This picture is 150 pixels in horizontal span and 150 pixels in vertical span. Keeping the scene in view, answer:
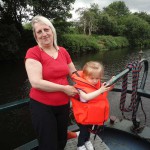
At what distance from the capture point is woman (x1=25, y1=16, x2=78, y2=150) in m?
2.05

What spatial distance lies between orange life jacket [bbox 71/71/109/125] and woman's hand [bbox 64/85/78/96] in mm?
85

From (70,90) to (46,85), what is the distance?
268mm

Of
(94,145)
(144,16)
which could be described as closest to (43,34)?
(94,145)

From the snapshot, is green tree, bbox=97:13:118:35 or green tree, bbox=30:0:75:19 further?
green tree, bbox=97:13:118:35

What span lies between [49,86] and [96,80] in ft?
1.83

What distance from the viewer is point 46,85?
2010 mm

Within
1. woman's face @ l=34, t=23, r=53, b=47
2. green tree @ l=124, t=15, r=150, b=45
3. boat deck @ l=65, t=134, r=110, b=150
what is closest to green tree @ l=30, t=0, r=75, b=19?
boat deck @ l=65, t=134, r=110, b=150

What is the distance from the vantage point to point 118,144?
130 inches

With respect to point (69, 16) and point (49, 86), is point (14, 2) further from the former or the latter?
point (49, 86)

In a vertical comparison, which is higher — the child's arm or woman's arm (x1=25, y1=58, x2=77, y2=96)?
woman's arm (x1=25, y1=58, x2=77, y2=96)

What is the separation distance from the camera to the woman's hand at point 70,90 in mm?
2139

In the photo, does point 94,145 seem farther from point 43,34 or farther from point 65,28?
point 65,28

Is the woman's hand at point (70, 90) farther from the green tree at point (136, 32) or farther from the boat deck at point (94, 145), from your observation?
the green tree at point (136, 32)

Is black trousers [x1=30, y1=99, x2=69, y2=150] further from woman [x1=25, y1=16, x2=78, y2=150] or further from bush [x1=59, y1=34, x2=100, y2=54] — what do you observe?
bush [x1=59, y1=34, x2=100, y2=54]
